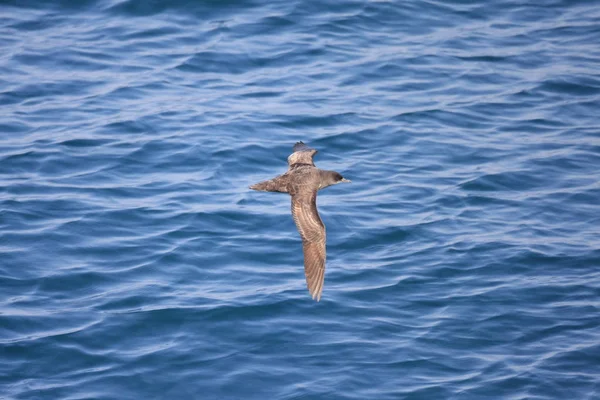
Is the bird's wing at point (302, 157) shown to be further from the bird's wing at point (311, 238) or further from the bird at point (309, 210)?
the bird's wing at point (311, 238)

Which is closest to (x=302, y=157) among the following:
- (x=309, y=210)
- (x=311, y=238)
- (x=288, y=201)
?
(x=309, y=210)

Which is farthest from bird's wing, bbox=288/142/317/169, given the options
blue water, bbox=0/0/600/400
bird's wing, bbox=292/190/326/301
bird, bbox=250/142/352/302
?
blue water, bbox=0/0/600/400

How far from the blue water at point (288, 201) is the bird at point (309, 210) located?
1385mm

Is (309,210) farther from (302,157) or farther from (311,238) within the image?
(302,157)

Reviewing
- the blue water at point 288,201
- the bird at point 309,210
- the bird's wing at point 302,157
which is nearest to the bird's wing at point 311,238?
the bird at point 309,210

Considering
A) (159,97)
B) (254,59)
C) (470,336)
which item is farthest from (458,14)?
(470,336)

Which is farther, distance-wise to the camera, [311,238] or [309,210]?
[309,210]

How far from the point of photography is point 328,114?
52.0ft

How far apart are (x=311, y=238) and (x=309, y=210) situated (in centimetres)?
37

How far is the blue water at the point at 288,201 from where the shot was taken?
36.0 feet

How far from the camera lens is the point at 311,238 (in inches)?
404

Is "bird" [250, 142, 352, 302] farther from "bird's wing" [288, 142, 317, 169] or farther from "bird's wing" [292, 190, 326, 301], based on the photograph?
"bird's wing" [288, 142, 317, 169]

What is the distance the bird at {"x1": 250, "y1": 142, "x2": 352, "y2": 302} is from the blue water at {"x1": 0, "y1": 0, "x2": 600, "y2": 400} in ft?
4.54

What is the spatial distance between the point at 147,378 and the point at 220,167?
467 centimetres
